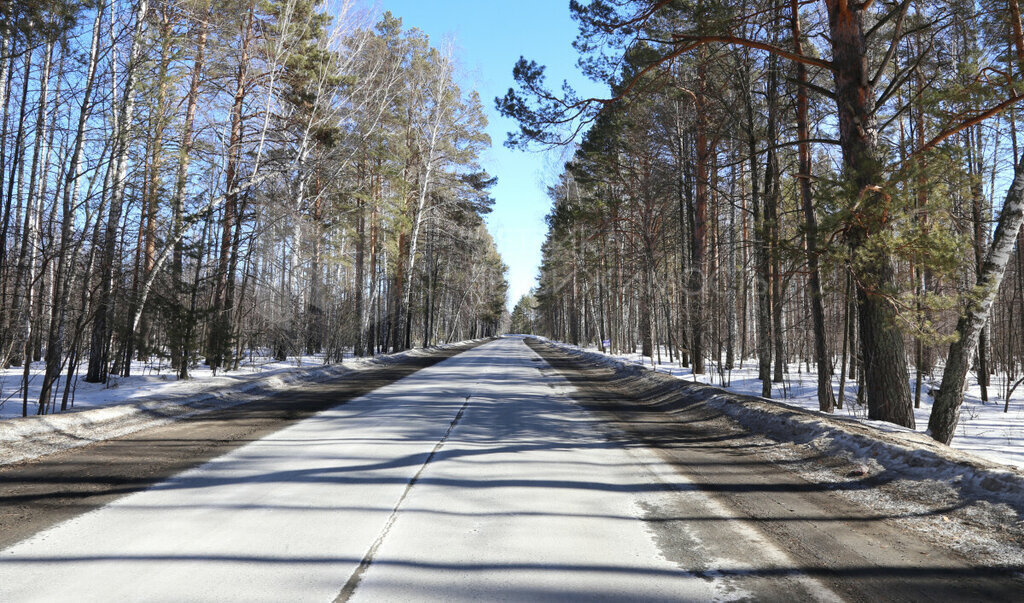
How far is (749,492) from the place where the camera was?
482cm

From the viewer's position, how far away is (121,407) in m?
7.95

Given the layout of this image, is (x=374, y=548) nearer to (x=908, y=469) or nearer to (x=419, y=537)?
(x=419, y=537)

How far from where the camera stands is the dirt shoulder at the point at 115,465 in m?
3.99

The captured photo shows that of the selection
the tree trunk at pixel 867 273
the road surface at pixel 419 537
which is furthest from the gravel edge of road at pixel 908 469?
the tree trunk at pixel 867 273

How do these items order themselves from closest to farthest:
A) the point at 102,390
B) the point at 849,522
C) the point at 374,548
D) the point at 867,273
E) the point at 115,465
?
1. the point at 374,548
2. the point at 849,522
3. the point at 115,465
4. the point at 867,273
5. the point at 102,390

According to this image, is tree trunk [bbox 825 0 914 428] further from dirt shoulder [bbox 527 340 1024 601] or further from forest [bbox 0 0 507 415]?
forest [bbox 0 0 507 415]

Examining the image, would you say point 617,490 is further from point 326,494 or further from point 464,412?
point 464,412

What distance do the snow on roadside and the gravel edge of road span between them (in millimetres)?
8131

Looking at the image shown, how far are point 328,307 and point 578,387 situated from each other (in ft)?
41.1

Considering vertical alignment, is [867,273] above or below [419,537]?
above

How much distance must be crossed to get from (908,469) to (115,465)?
759 cm

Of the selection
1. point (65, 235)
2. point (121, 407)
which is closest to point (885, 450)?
point (121, 407)

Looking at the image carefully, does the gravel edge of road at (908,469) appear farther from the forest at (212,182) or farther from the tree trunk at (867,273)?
the forest at (212,182)

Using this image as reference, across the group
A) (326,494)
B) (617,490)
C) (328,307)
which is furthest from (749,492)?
(328,307)
